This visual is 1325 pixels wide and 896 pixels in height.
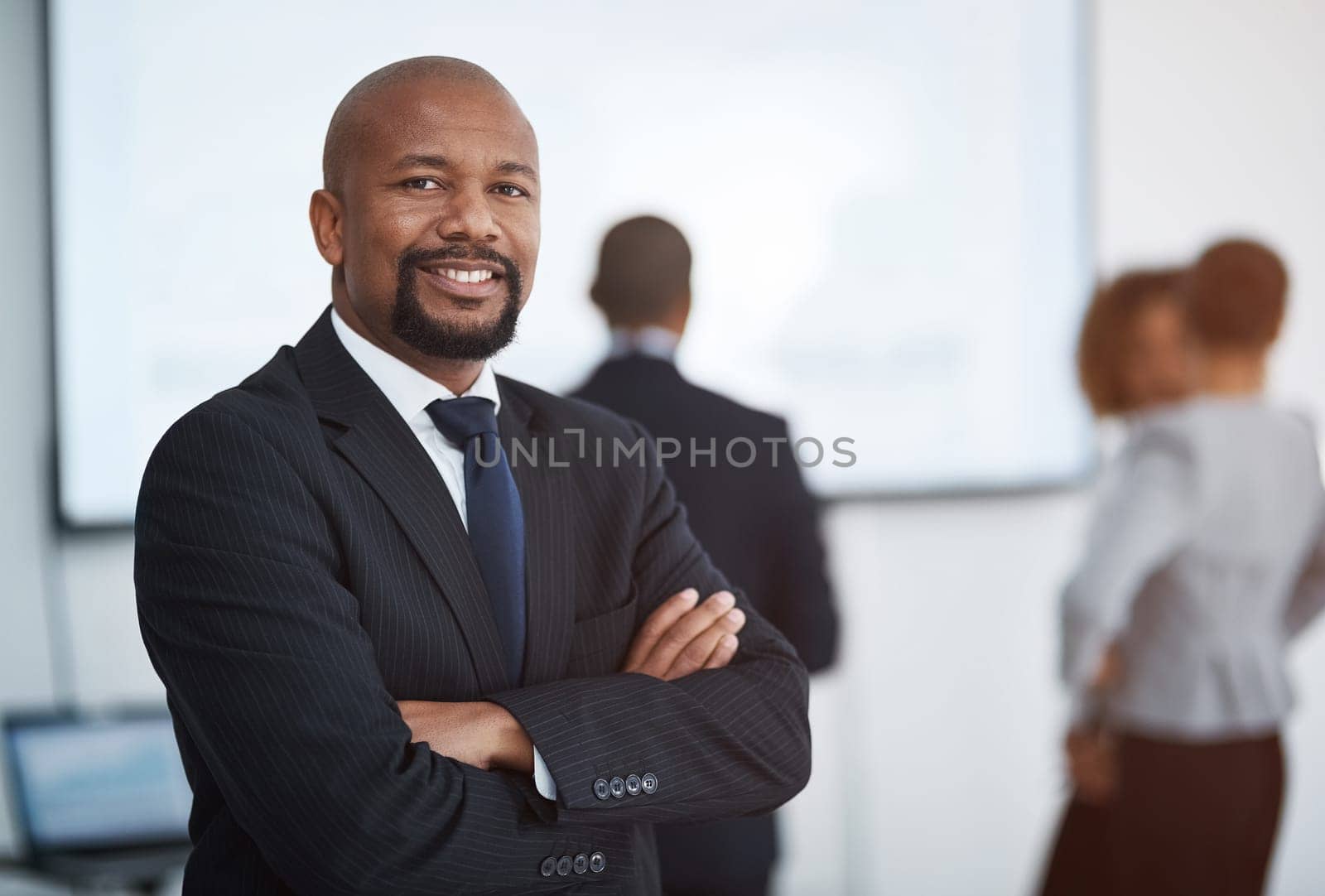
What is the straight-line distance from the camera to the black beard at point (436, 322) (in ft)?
4.49

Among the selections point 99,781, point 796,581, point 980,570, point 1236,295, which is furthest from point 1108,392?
point 99,781

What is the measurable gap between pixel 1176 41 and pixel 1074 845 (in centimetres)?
194

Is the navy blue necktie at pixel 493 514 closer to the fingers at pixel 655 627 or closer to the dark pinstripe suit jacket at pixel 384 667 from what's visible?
the dark pinstripe suit jacket at pixel 384 667

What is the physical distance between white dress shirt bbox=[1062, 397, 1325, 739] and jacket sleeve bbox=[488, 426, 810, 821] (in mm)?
1083

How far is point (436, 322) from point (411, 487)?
21cm

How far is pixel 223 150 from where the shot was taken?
253 cm

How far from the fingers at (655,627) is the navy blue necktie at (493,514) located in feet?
0.50

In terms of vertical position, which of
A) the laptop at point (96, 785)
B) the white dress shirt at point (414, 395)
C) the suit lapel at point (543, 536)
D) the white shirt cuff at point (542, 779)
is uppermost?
the white dress shirt at point (414, 395)

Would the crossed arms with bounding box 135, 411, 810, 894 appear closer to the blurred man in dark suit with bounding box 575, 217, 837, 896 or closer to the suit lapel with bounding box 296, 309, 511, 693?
the suit lapel with bounding box 296, 309, 511, 693

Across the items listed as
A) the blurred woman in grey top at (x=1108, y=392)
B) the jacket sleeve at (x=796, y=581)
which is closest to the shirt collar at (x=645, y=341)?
the jacket sleeve at (x=796, y=581)

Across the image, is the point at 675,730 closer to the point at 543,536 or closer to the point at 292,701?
the point at 543,536

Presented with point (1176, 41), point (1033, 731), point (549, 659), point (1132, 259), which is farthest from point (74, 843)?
point (1176, 41)

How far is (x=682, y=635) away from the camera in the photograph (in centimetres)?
141

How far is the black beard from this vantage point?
1369 millimetres
